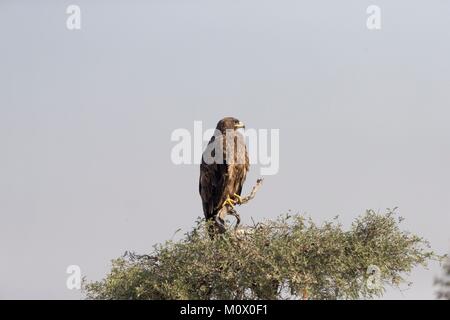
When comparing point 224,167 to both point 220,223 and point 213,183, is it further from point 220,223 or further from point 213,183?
point 220,223

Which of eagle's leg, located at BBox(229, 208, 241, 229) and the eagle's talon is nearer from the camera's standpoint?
eagle's leg, located at BBox(229, 208, 241, 229)

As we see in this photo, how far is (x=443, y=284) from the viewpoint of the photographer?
22.1 metres

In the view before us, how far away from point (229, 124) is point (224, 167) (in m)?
0.80

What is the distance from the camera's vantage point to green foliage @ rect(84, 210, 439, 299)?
1296 cm

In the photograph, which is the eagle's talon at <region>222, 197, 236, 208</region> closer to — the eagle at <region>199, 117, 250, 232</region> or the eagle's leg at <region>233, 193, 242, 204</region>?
the eagle at <region>199, 117, 250, 232</region>

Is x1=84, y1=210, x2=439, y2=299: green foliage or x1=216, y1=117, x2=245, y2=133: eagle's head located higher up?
x1=216, y1=117, x2=245, y2=133: eagle's head

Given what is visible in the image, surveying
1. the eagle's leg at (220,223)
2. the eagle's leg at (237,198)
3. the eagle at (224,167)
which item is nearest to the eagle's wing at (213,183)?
the eagle at (224,167)

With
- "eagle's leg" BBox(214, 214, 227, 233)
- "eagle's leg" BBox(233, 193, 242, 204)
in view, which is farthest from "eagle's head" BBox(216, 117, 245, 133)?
"eagle's leg" BBox(214, 214, 227, 233)

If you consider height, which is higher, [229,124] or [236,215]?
[229,124]

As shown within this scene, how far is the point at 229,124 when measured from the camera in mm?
15430

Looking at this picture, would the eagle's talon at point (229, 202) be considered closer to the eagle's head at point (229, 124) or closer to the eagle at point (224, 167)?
the eagle at point (224, 167)

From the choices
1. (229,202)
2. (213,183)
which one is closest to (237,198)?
(229,202)
